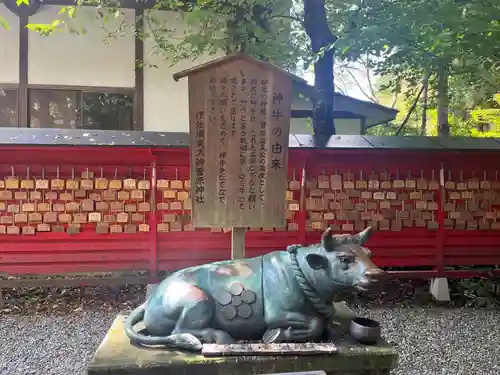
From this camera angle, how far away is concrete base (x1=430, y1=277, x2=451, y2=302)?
7.50 m

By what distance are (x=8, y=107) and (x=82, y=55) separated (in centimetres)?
195

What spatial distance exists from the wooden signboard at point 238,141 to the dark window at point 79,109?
6206 mm

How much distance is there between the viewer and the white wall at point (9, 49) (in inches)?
371

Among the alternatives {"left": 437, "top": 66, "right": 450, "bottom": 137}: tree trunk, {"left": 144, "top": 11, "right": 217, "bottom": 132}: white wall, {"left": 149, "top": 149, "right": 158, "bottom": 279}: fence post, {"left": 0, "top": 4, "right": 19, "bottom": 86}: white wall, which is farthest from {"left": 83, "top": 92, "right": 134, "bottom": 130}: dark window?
{"left": 437, "top": 66, "right": 450, "bottom": 137}: tree trunk

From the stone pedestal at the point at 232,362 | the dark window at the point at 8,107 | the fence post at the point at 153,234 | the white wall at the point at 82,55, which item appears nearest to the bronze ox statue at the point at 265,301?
the stone pedestal at the point at 232,362

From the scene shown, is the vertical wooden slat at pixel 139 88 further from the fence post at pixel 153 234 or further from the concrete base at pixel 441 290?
the concrete base at pixel 441 290

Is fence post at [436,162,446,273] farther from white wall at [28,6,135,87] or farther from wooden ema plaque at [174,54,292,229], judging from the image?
white wall at [28,6,135,87]

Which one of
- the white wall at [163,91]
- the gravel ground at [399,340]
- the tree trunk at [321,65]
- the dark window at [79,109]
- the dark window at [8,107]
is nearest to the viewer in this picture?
the gravel ground at [399,340]

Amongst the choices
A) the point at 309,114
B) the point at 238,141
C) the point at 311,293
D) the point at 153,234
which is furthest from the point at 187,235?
the point at 309,114

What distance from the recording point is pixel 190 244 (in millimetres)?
7203

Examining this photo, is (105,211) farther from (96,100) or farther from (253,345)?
(253,345)

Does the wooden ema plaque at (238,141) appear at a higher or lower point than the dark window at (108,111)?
lower

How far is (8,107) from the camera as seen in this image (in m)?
9.70

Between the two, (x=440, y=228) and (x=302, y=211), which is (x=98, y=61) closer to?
(x=302, y=211)
